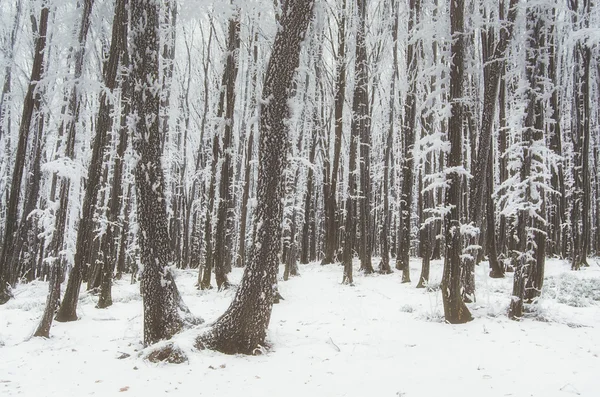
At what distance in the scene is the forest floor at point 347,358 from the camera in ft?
14.3

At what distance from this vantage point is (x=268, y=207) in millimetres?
5523

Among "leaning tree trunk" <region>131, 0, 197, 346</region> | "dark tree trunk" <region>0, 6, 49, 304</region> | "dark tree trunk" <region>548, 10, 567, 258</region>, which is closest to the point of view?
"leaning tree trunk" <region>131, 0, 197, 346</region>

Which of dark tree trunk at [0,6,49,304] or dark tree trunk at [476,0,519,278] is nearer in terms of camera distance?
dark tree trunk at [476,0,519,278]

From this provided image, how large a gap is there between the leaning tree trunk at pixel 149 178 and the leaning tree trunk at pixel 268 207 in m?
0.83

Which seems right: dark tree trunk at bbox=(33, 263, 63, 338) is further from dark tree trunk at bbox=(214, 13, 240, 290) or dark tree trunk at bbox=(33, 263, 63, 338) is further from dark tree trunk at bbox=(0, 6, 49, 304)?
dark tree trunk at bbox=(214, 13, 240, 290)

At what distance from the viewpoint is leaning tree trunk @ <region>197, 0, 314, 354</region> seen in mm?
5434

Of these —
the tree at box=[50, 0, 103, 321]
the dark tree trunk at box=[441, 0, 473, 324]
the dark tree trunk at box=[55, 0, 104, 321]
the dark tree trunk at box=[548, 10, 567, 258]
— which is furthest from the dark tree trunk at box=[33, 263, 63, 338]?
the dark tree trunk at box=[548, 10, 567, 258]

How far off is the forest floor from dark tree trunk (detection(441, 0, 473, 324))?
1.37 feet

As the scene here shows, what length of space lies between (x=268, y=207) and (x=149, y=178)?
1.89m

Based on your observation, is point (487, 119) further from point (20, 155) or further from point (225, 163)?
point (20, 155)

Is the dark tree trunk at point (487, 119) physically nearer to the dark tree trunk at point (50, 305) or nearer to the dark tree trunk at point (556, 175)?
the dark tree trunk at point (556, 175)

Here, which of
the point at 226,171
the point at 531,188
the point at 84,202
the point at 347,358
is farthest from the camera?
the point at 226,171

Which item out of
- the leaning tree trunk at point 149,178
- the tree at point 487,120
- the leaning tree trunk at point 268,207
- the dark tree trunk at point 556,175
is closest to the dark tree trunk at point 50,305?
the leaning tree trunk at point 149,178

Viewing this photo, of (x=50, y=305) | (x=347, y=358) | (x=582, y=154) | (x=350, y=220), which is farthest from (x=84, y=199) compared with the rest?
(x=582, y=154)
